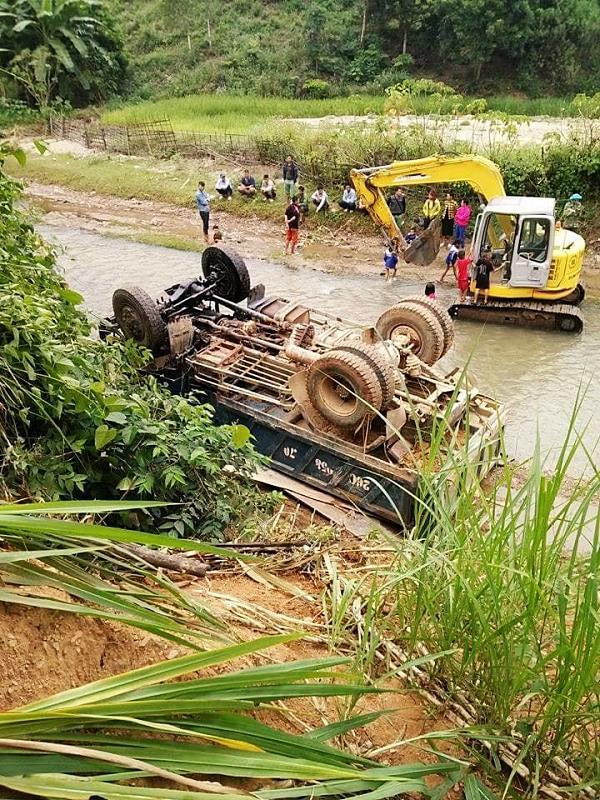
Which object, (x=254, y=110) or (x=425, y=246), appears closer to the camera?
(x=425, y=246)

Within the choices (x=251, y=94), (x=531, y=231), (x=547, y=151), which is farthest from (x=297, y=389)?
(x=251, y=94)

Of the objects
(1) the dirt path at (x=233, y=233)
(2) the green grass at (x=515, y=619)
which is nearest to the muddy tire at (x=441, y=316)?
(2) the green grass at (x=515, y=619)

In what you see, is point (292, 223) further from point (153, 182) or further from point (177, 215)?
point (153, 182)

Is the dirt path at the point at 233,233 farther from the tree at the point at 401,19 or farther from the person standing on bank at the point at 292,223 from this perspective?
the tree at the point at 401,19

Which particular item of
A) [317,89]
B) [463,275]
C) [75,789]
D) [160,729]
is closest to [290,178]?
[463,275]

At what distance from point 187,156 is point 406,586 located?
901 inches

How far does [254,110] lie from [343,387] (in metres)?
25.0

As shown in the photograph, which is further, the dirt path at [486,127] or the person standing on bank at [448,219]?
the dirt path at [486,127]

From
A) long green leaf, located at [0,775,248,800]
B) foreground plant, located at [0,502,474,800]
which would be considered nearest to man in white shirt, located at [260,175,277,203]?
foreground plant, located at [0,502,474,800]

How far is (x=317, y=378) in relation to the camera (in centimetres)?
668

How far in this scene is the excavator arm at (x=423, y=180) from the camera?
39.6 feet

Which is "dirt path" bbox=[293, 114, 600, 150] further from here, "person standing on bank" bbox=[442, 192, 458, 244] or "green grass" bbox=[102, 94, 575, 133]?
"person standing on bank" bbox=[442, 192, 458, 244]

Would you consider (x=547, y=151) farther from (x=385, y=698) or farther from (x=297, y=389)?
(x=385, y=698)

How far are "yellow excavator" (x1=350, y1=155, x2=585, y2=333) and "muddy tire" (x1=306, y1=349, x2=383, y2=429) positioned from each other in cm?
626
